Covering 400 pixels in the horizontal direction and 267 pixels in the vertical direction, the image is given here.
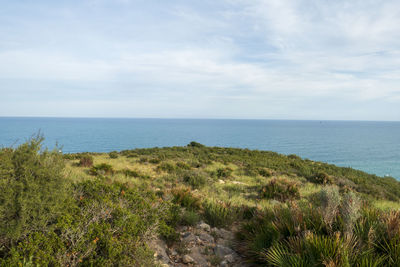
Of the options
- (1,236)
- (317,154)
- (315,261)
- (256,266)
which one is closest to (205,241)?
(256,266)

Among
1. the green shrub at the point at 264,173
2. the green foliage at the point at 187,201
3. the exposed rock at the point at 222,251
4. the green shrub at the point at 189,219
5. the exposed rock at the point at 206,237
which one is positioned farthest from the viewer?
the green shrub at the point at 264,173

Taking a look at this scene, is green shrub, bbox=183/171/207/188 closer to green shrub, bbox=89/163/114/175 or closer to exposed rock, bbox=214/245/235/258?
green shrub, bbox=89/163/114/175

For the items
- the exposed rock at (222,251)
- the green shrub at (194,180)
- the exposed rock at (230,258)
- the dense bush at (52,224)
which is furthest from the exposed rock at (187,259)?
the green shrub at (194,180)

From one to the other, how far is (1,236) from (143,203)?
2.42 metres

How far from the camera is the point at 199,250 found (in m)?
4.75

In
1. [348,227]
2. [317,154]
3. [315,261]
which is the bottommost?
[317,154]

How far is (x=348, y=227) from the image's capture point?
147 inches

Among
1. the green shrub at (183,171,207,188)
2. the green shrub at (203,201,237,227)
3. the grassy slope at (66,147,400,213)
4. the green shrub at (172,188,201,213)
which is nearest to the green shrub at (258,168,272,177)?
the grassy slope at (66,147,400,213)

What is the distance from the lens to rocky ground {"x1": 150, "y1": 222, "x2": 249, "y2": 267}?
4.31 metres

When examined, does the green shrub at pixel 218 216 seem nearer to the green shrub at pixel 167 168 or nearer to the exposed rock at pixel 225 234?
the exposed rock at pixel 225 234

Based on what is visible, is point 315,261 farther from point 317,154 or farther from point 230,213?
point 317,154

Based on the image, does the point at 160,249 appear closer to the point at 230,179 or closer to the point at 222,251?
the point at 222,251

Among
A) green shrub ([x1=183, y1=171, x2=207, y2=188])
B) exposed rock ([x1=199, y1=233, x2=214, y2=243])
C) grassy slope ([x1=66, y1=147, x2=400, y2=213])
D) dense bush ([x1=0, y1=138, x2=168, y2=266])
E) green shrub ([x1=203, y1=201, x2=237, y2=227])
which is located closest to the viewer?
dense bush ([x1=0, y1=138, x2=168, y2=266])

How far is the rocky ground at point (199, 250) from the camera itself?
4312 millimetres
